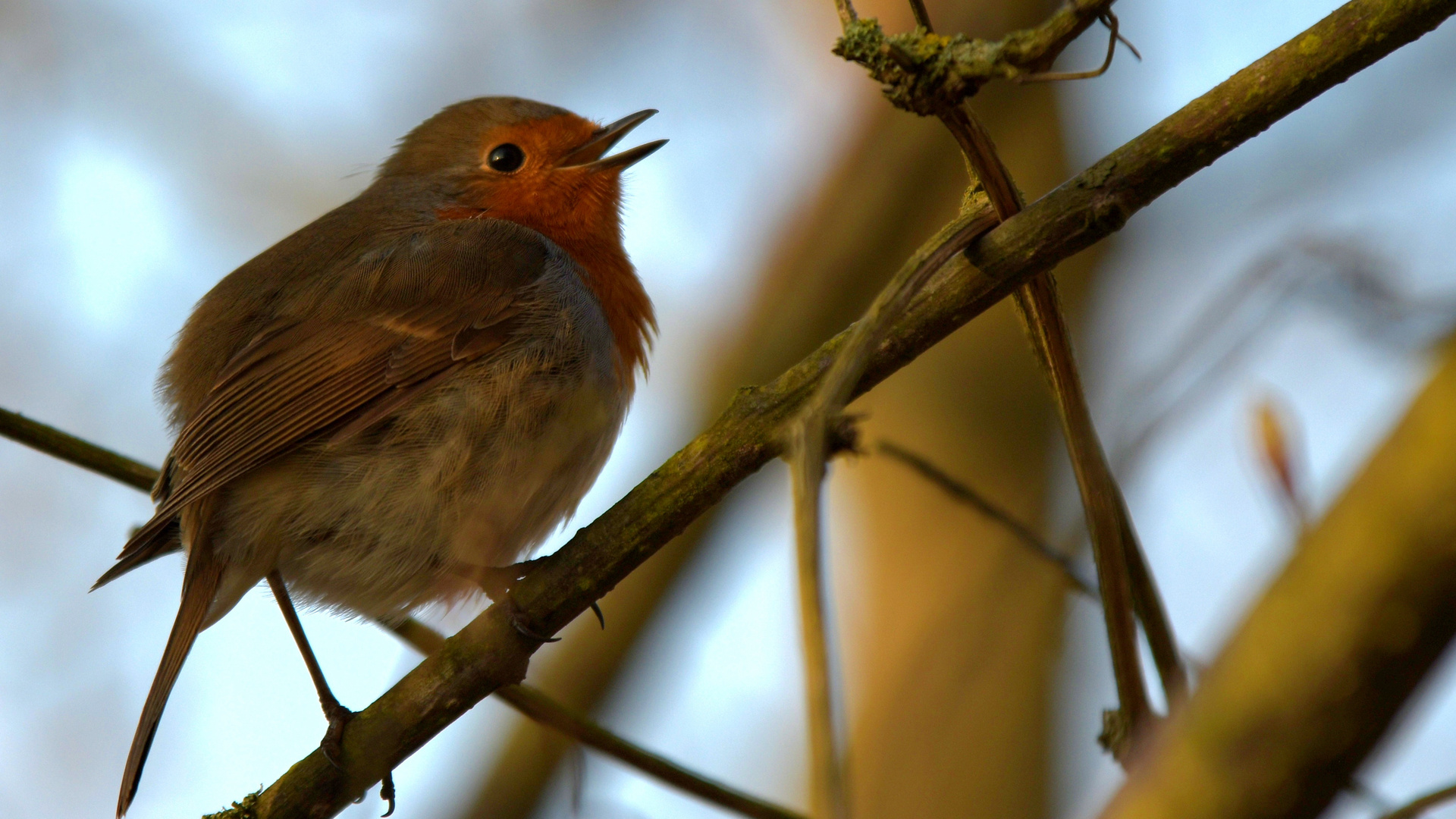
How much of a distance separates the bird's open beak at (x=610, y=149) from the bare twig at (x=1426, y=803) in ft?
10.6

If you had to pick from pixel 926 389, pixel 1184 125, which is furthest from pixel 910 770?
pixel 1184 125

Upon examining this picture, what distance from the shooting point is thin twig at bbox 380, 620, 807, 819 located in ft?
7.61

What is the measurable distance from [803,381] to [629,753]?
0.92m

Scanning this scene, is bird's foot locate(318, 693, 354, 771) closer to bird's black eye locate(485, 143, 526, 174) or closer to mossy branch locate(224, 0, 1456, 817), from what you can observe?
mossy branch locate(224, 0, 1456, 817)

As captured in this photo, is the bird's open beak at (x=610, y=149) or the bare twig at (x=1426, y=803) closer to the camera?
the bare twig at (x=1426, y=803)

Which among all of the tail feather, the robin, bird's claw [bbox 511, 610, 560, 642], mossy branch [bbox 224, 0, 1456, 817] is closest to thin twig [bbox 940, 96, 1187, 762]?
mossy branch [bbox 224, 0, 1456, 817]

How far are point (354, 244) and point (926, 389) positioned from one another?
230 cm

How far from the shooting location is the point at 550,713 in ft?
8.13

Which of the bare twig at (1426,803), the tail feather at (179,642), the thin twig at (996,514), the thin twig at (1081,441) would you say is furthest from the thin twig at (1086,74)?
the tail feather at (179,642)

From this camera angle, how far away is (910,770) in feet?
14.7

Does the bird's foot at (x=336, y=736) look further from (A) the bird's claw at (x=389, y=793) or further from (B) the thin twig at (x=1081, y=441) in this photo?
(B) the thin twig at (x=1081, y=441)

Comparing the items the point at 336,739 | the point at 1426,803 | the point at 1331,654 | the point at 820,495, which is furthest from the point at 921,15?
the point at 336,739

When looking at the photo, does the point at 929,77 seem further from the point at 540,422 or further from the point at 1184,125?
the point at 540,422

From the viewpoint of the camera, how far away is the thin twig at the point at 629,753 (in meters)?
2.32
